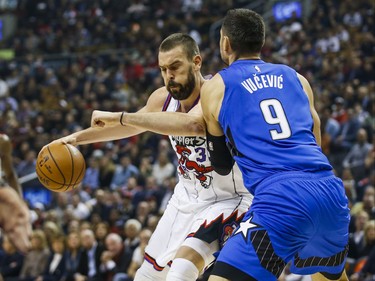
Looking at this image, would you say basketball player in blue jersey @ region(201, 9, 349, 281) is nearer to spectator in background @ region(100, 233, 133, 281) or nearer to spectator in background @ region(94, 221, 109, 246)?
spectator in background @ region(100, 233, 133, 281)

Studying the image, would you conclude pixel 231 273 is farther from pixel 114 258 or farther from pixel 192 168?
pixel 114 258

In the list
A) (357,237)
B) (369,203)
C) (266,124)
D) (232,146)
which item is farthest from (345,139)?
(266,124)

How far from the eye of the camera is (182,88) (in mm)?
5875

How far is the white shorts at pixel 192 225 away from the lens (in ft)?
18.6

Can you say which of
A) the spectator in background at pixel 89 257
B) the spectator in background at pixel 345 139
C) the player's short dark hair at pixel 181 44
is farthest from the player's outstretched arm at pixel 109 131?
the spectator in background at pixel 345 139

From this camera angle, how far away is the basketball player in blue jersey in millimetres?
4684

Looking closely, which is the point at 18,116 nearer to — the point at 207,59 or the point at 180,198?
the point at 207,59

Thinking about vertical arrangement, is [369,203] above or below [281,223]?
below

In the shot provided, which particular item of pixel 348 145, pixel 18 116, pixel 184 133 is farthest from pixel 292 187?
pixel 18 116

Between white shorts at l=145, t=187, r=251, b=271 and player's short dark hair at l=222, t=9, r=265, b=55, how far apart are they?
4.10 ft

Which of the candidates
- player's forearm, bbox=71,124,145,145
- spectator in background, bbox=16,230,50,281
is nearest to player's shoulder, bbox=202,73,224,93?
player's forearm, bbox=71,124,145,145

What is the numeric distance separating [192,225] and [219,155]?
2.39 ft

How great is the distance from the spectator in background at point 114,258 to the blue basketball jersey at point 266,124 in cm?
681

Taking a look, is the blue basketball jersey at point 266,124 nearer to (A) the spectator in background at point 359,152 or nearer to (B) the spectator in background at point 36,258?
(B) the spectator in background at point 36,258
